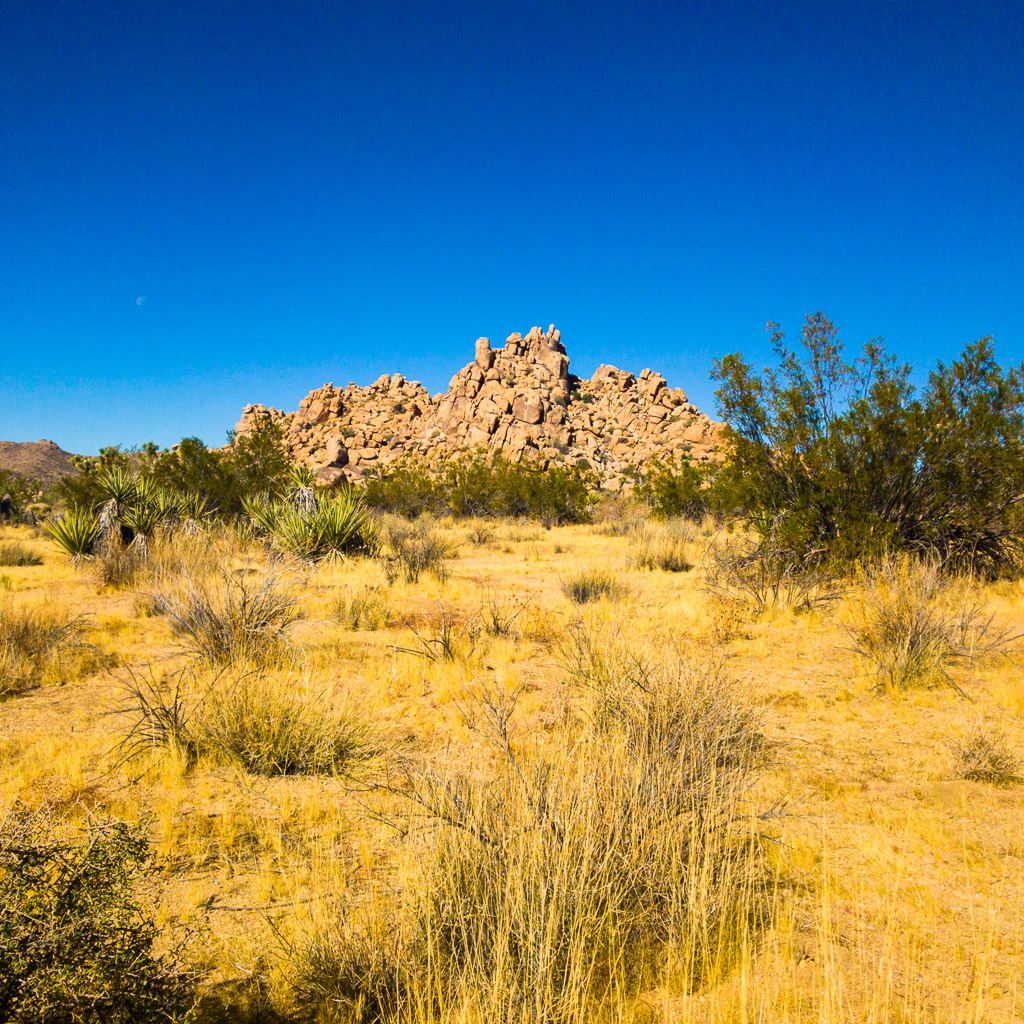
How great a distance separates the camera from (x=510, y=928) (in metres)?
1.85

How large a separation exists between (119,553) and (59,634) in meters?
4.04

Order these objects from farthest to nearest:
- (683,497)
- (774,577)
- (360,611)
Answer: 1. (683,497)
2. (774,577)
3. (360,611)

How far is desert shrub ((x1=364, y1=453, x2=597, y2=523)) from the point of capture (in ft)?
81.0

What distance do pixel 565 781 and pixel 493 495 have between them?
79.2ft

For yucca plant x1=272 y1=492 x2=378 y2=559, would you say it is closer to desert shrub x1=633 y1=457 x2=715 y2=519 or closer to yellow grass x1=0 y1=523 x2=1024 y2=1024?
yellow grass x1=0 y1=523 x2=1024 y2=1024

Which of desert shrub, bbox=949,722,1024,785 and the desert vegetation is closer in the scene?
the desert vegetation

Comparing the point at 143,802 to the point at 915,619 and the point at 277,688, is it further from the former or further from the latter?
the point at 915,619

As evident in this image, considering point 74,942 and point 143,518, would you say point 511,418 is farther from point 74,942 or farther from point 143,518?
point 74,942

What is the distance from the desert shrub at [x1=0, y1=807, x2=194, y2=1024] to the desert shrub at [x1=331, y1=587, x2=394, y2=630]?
5.76 m

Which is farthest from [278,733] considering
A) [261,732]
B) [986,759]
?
[986,759]

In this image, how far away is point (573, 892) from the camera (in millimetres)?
1989

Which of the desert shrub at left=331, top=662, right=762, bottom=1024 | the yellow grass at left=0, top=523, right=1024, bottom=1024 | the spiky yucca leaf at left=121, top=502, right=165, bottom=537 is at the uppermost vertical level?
the spiky yucca leaf at left=121, top=502, right=165, bottom=537

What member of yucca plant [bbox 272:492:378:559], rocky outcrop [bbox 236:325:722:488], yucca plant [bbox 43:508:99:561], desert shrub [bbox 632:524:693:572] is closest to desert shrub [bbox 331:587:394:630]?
yucca plant [bbox 272:492:378:559]

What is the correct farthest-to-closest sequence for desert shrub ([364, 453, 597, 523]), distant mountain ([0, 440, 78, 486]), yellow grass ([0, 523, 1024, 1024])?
distant mountain ([0, 440, 78, 486]) → desert shrub ([364, 453, 597, 523]) → yellow grass ([0, 523, 1024, 1024])
